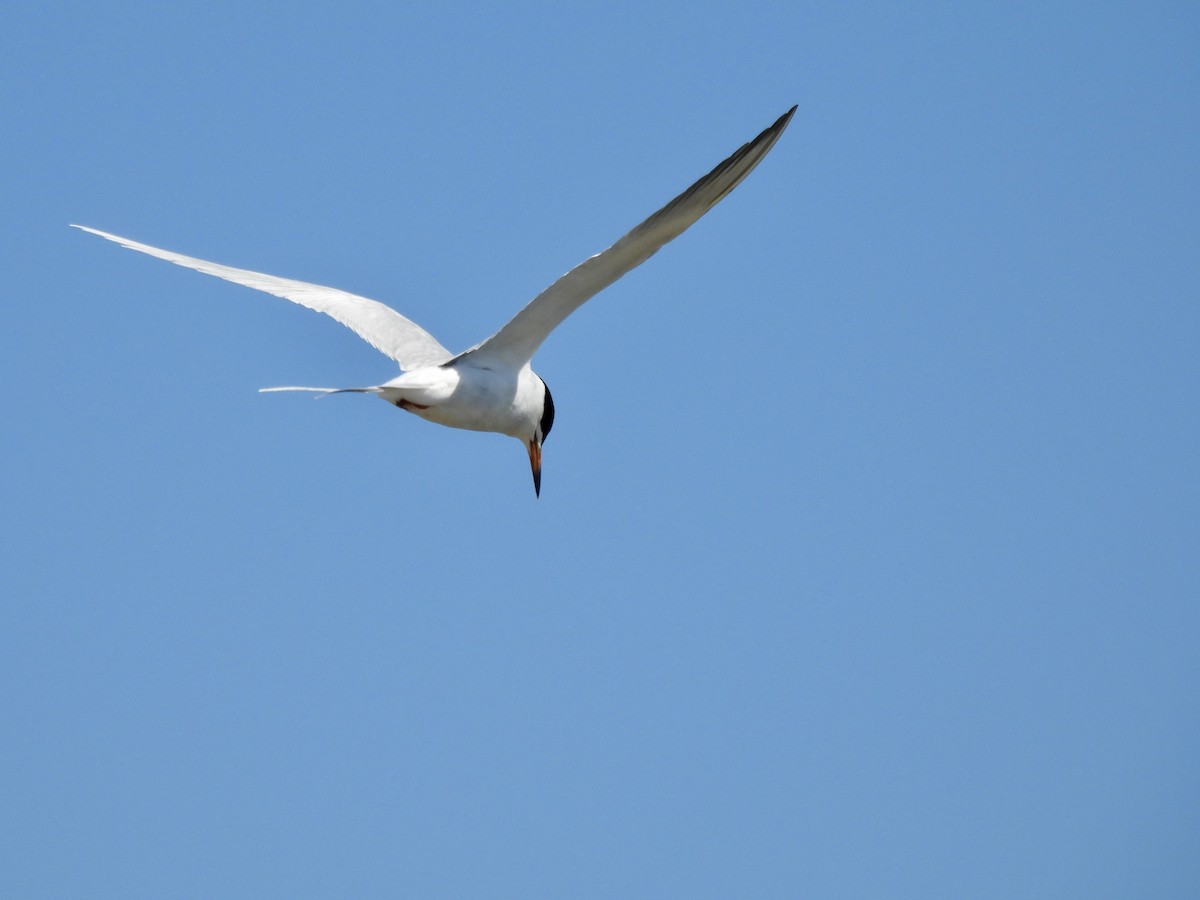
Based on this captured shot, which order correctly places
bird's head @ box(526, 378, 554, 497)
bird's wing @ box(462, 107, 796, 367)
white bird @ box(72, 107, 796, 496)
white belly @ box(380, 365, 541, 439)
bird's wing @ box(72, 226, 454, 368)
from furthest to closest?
1. bird's head @ box(526, 378, 554, 497)
2. bird's wing @ box(72, 226, 454, 368)
3. white belly @ box(380, 365, 541, 439)
4. white bird @ box(72, 107, 796, 496)
5. bird's wing @ box(462, 107, 796, 367)

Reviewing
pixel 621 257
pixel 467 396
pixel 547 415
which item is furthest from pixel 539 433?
pixel 621 257

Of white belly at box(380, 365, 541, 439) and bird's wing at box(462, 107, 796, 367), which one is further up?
bird's wing at box(462, 107, 796, 367)

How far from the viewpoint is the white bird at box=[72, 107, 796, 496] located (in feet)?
28.6

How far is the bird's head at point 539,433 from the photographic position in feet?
36.5

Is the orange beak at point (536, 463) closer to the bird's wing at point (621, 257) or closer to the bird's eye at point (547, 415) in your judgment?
the bird's eye at point (547, 415)

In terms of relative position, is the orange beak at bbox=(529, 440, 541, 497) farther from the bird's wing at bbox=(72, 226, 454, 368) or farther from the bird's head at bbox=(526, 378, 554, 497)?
the bird's wing at bbox=(72, 226, 454, 368)

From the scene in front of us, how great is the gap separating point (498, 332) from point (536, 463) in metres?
1.98

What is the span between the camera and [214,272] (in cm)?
1091

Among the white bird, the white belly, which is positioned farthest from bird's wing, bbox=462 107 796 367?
the white belly

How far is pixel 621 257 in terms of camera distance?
901 centimetres

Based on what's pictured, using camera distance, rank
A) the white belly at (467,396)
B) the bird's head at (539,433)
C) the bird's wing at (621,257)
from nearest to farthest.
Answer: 1. the bird's wing at (621,257)
2. the white belly at (467,396)
3. the bird's head at (539,433)

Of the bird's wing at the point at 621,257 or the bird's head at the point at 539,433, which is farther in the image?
the bird's head at the point at 539,433

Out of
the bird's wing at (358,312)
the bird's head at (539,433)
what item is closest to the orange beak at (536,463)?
the bird's head at (539,433)

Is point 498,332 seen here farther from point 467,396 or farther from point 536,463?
point 536,463
